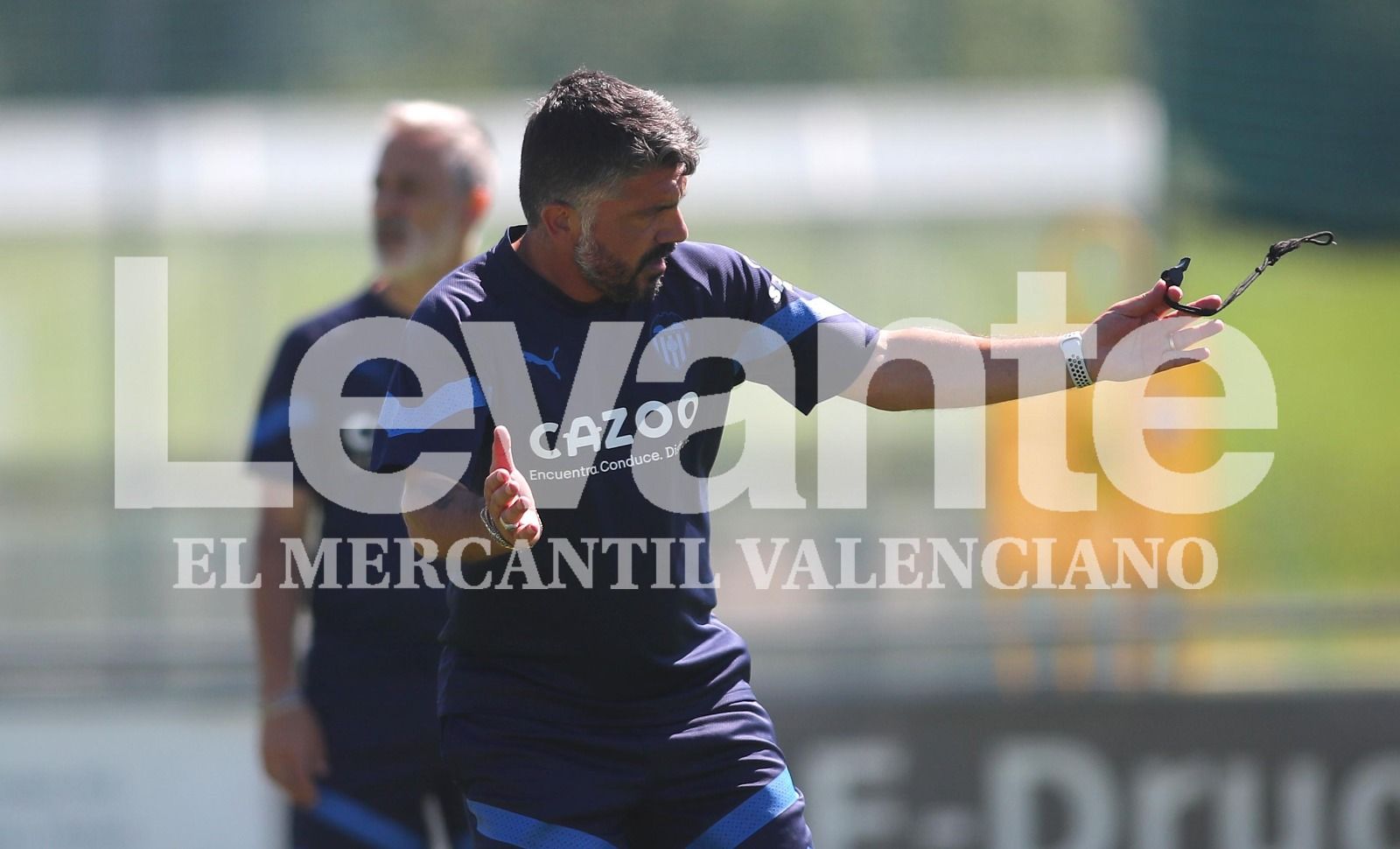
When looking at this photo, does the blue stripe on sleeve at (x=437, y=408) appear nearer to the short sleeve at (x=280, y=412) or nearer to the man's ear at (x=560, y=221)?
the man's ear at (x=560, y=221)

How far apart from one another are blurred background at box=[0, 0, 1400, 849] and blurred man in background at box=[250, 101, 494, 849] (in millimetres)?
1382

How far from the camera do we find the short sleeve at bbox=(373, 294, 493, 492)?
260 cm

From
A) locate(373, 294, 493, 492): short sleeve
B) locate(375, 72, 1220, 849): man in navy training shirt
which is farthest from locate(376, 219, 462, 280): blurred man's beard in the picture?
locate(373, 294, 493, 492): short sleeve

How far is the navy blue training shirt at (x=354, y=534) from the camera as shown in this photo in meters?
3.69

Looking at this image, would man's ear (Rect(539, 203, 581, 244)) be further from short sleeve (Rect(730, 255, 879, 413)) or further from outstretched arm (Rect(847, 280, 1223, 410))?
outstretched arm (Rect(847, 280, 1223, 410))

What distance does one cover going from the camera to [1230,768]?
5.25m

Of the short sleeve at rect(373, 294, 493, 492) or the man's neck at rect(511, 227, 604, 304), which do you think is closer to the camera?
the short sleeve at rect(373, 294, 493, 492)

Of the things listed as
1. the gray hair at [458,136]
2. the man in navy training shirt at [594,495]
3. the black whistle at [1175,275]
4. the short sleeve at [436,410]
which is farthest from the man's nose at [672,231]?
the gray hair at [458,136]

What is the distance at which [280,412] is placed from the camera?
12.8 feet

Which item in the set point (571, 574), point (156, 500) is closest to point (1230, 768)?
point (571, 574)

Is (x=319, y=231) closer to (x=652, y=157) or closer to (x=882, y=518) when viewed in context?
(x=882, y=518)

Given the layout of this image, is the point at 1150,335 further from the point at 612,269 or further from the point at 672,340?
the point at 612,269

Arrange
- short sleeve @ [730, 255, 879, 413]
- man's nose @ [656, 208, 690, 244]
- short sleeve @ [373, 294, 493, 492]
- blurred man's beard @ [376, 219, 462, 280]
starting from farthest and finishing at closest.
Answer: blurred man's beard @ [376, 219, 462, 280] < short sleeve @ [730, 255, 879, 413] < man's nose @ [656, 208, 690, 244] < short sleeve @ [373, 294, 493, 492]

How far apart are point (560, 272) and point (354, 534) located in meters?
1.23
